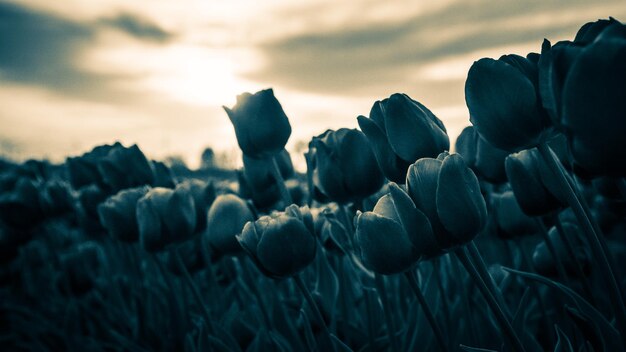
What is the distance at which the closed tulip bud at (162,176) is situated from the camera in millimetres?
2590

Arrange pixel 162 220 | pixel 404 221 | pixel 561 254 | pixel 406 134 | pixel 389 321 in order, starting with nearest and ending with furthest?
pixel 404 221 → pixel 406 134 → pixel 389 321 → pixel 561 254 → pixel 162 220

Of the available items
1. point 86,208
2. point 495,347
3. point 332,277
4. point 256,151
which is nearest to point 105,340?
point 86,208

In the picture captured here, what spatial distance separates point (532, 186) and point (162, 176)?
1978 millimetres

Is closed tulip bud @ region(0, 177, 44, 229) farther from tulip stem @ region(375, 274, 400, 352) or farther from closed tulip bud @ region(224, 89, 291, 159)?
tulip stem @ region(375, 274, 400, 352)

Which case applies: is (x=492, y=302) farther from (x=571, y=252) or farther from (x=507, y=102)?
(x=571, y=252)

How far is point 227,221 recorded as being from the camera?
63.6 inches

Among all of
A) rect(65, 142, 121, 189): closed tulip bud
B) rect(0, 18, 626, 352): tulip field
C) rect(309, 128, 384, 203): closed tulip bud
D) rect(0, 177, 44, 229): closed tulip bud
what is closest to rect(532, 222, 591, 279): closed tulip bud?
rect(0, 18, 626, 352): tulip field

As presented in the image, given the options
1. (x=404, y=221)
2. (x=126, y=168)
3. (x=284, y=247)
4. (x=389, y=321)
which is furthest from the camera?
(x=126, y=168)

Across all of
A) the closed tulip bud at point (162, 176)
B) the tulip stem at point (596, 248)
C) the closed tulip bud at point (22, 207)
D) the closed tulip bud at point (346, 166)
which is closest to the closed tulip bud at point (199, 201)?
the closed tulip bud at point (162, 176)

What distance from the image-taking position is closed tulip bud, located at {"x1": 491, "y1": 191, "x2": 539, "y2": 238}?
163 cm

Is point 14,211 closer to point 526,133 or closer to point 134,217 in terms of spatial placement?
point 134,217

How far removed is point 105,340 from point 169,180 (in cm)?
105

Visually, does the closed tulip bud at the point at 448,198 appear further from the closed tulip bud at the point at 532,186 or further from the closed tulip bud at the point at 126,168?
the closed tulip bud at the point at 126,168

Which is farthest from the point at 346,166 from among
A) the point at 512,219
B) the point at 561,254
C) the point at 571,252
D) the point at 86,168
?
the point at 86,168
